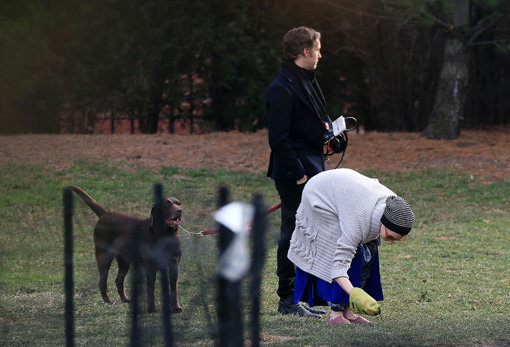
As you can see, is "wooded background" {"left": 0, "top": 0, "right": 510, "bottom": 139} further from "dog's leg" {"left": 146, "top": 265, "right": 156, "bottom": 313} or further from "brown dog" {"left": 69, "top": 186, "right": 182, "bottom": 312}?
"dog's leg" {"left": 146, "top": 265, "right": 156, "bottom": 313}

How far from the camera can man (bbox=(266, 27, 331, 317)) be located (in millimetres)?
4898

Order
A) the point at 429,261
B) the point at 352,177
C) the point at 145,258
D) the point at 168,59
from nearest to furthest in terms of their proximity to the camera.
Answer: the point at 145,258 < the point at 352,177 < the point at 429,261 < the point at 168,59

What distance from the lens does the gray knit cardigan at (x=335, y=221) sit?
13.5 feet

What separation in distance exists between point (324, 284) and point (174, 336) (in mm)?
1356

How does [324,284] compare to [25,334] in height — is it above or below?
above

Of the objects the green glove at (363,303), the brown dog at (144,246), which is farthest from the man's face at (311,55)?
the green glove at (363,303)

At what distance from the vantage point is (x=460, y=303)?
5.70m

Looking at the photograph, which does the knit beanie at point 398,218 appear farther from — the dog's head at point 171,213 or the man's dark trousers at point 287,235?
the dog's head at point 171,213

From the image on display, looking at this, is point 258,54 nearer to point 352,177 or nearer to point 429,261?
point 429,261

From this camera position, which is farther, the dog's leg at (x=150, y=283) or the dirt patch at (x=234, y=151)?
the dirt patch at (x=234, y=151)

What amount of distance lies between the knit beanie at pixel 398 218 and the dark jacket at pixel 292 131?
0.92m

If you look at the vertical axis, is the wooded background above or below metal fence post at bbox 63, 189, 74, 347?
above

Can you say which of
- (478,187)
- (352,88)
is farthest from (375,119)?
(478,187)

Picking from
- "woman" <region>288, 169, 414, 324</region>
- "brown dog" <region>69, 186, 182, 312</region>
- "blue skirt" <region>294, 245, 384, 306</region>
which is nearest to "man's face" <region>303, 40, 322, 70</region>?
"woman" <region>288, 169, 414, 324</region>
